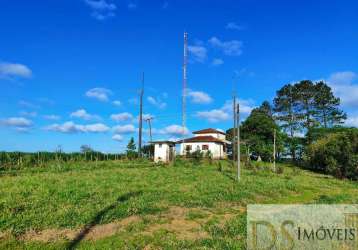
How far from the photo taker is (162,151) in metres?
38.3

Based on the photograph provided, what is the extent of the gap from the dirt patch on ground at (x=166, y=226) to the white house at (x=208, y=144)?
38.3 metres

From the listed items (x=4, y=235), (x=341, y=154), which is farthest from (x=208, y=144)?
(x=4, y=235)

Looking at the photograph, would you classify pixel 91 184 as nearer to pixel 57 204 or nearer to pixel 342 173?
pixel 57 204

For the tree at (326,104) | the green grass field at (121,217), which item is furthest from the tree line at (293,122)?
the green grass field at (121,217)

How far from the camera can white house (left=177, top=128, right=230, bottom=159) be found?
50.4m

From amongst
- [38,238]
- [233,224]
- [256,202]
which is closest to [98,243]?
[38,238]

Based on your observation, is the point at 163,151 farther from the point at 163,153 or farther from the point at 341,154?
the point at 341,154

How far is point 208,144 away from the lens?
50.7 metres

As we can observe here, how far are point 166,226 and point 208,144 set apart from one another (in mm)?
42582

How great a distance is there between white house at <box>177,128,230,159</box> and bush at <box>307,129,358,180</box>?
1660 cm

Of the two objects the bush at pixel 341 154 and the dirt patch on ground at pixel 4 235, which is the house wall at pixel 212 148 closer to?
the bush at pixel 341 154

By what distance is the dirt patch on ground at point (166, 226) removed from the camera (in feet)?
24.1

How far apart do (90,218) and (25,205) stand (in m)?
2.73

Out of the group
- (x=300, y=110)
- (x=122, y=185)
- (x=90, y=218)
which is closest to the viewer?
(x=90, y=218)
